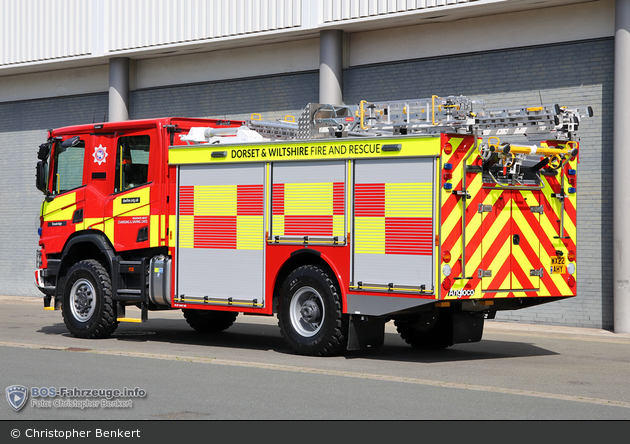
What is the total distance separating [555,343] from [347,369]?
480cm

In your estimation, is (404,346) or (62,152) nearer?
(404,346)

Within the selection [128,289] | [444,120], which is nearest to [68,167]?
[128,289]

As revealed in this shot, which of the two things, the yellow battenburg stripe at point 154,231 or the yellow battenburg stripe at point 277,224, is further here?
the yellow battenburg stripe at point 154,231

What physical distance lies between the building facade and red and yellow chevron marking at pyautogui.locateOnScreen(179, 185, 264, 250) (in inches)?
267

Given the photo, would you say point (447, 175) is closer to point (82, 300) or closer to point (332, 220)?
point (332, 220)

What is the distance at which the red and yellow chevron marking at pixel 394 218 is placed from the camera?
10.7 meters

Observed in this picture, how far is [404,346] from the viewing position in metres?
13.1

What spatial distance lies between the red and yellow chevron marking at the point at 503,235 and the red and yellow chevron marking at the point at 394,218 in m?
0.23

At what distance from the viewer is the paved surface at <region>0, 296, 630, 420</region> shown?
307 inches

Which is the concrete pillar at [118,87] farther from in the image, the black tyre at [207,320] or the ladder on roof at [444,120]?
the ladder on roof at [444,120]

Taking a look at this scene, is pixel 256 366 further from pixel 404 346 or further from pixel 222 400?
pixel 404 346

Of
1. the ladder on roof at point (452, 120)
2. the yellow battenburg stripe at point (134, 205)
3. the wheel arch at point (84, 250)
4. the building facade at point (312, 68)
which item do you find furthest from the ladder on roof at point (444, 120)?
the building facade at point (312, 68)

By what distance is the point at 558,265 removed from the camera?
11.9 metres

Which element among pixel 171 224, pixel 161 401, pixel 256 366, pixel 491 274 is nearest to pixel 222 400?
pixel 161 401
